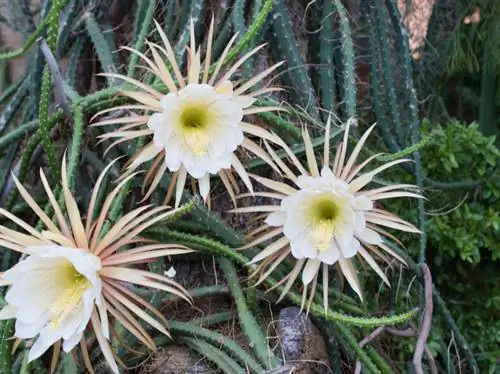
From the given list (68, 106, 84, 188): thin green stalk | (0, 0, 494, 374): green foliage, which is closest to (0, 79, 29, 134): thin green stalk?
(0, 0, 494, 374): green foliage

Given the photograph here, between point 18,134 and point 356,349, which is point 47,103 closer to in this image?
point 18,134

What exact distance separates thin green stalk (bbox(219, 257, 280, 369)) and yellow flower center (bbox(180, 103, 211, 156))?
Answer: 0.22 m

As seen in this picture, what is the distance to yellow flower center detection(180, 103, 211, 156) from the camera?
3.13 feet

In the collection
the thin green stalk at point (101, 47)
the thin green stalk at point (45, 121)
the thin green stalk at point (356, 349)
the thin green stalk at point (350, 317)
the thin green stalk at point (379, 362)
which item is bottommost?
→ the thin green stalk at point (379, 362)

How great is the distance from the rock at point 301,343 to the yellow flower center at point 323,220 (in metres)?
0.17

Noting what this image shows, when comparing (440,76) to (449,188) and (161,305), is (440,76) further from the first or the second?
(161,305)

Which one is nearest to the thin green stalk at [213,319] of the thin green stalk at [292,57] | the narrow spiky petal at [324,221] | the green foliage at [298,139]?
the green foliage at [298,139]

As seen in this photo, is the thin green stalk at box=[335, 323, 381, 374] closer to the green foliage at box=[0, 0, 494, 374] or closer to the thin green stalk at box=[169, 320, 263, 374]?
the green foliage at box=[0, 0, 494, 374]

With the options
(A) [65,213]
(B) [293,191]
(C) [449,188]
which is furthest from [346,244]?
(C) [449,188]

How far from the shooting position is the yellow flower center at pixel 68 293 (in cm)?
86

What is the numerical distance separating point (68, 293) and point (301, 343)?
1.29 feet

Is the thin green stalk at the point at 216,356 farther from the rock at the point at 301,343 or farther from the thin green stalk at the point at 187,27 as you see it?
the thin green stalk at the point at 187,27

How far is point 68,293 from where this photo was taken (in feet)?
2.85

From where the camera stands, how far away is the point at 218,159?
37.7 inches
